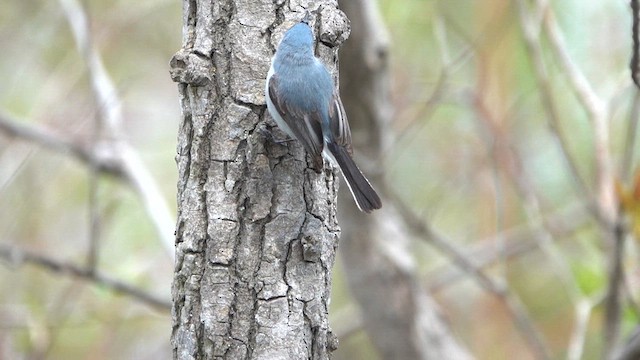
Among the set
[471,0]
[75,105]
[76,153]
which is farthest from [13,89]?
[471,0]

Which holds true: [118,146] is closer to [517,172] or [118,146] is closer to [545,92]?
[517,172]

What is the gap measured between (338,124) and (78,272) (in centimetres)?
201

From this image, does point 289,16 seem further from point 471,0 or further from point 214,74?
point 471,0

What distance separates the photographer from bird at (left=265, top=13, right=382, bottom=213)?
7.07 ft

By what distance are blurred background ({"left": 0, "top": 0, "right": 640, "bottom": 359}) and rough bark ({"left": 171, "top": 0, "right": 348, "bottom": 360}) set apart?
7.00 ft

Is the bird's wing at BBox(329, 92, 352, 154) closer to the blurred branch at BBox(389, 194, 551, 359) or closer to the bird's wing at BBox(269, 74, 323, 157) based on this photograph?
the bird's wing at BBox(269, 74, 323, 157)

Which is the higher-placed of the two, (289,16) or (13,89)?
(13,89)

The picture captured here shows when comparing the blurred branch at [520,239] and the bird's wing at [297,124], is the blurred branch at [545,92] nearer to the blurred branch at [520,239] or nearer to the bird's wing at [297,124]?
the blurred branch at [520,239]

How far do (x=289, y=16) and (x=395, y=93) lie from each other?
10.5 feet

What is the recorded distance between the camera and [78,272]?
12.9 ft

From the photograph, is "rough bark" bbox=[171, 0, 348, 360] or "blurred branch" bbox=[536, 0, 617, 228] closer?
"rough bark" bbox=[171, 0, 348, 360]

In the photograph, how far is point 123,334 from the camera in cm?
629

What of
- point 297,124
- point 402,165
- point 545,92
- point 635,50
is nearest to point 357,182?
point 297,124

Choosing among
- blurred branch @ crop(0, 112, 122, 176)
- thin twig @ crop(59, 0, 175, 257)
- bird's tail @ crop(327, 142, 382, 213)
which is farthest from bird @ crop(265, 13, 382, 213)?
blurred branch @ crop(0, 112, 122, 176)
